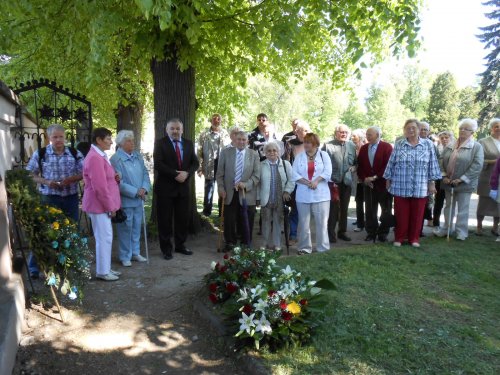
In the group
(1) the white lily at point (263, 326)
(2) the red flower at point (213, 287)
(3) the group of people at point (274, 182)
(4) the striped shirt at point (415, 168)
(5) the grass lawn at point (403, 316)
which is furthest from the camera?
(4) the striped shirt at point (415, 168)

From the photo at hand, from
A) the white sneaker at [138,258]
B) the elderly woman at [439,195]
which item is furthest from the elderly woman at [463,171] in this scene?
the white sneaker at [138,258]

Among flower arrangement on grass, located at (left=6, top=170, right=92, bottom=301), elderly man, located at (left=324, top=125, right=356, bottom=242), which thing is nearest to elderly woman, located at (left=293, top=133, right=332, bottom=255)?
elderly man, located at (left=324, top=125, right=356, bottom=242)

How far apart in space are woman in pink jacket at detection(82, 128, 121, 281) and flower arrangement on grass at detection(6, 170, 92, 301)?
102 centimetres

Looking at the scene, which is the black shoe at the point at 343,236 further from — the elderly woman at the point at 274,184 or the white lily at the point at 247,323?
the white lily at the point at 247,323

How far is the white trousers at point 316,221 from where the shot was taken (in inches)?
271

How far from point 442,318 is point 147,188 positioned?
14.2 ft

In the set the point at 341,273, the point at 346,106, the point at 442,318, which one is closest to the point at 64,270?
the point at 341,273

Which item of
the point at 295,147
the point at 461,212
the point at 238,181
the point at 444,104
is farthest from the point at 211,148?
the point at 444,104

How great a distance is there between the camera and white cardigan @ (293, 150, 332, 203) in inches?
270

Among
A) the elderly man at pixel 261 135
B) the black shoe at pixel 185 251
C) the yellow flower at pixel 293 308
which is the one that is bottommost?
the black shoe at pixel 185 251

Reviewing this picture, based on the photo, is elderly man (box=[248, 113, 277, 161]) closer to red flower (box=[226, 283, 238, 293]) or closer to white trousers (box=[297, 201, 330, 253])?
white trousers (box=[297, 201, 330, 253])

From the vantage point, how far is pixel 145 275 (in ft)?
19.8

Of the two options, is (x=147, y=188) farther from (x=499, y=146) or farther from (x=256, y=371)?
(x=499, y=146)

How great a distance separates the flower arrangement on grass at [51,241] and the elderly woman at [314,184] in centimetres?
355
